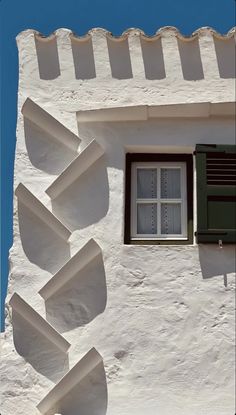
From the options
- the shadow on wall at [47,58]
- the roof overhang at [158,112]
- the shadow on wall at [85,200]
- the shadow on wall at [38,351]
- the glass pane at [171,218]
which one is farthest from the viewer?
the shadow on wall at [47,58]

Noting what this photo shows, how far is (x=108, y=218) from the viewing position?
28.5 feet

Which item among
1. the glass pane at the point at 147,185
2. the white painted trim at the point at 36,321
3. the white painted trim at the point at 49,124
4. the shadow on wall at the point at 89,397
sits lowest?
the shadow on wall at the point at 89,397

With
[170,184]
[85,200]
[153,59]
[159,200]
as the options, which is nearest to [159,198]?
[159,200]

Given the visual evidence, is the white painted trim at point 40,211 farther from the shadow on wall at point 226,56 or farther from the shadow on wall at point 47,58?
the shadow on wall at point 226,56

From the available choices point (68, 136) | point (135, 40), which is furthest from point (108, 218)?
point (135, 40)

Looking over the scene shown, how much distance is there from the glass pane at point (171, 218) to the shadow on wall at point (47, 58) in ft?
7.11

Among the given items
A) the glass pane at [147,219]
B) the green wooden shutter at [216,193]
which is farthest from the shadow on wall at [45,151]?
the green wooden shutter at [216,193]

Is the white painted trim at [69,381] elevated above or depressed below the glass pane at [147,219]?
below

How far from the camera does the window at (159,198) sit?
8.80m

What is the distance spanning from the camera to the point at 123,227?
28.5 feet

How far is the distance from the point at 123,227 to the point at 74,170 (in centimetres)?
Result: 87

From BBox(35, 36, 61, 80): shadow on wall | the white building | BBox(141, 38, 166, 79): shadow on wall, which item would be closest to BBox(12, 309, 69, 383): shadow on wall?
the white building

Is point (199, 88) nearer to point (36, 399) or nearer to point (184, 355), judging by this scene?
point (184, 355)

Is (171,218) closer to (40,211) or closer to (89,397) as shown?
(40,211)
